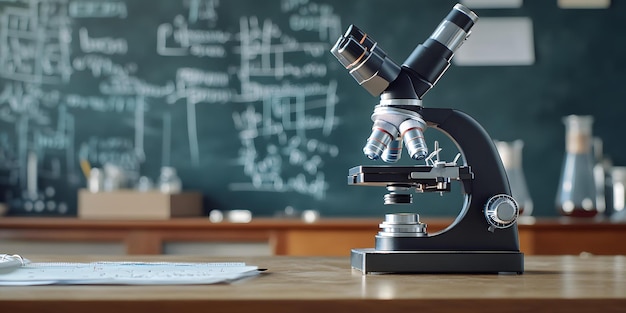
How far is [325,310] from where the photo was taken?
1.03 metres

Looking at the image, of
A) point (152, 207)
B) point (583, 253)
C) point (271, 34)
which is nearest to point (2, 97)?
point (152, 207)

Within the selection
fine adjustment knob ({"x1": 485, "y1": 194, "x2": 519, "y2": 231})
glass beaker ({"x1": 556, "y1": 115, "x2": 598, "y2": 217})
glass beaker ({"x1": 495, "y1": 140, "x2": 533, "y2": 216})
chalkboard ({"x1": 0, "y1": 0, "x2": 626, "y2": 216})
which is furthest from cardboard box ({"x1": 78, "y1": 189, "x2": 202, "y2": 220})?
fine adjustment knob ({"x1": 485, "y1": 194, "x2": 519, "y2": 231})

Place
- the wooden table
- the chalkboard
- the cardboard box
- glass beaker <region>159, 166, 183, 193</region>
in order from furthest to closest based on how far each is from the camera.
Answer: the chalkboard, glass beaker <region>159, 166, 183, 193</region>, the cardboard box, the wooden table

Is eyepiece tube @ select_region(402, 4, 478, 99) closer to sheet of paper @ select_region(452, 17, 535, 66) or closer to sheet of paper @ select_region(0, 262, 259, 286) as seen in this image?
sheet of paper @ select_region(0, 262, 259, 286)

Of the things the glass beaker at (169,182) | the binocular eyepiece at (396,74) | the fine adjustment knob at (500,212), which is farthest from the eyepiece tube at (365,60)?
the glass beaker at (169,182)

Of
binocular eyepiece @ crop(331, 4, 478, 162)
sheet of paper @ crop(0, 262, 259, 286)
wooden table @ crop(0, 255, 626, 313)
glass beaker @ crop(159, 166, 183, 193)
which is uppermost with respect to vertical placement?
binocular eyepiece @ crop(331, 4, 478, 162)

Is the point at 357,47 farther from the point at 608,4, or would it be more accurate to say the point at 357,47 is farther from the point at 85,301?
the point at 608,4

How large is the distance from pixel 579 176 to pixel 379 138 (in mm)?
2265

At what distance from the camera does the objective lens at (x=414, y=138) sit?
1.33 m

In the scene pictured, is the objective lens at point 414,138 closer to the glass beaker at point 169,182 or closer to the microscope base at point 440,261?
the microscope base at point 440,261

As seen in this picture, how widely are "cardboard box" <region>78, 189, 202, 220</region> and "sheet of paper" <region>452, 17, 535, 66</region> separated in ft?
4.20

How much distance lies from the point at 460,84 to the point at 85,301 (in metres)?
2.79

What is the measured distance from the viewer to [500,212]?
1.41 meters

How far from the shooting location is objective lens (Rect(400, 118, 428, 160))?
1.33 meters
